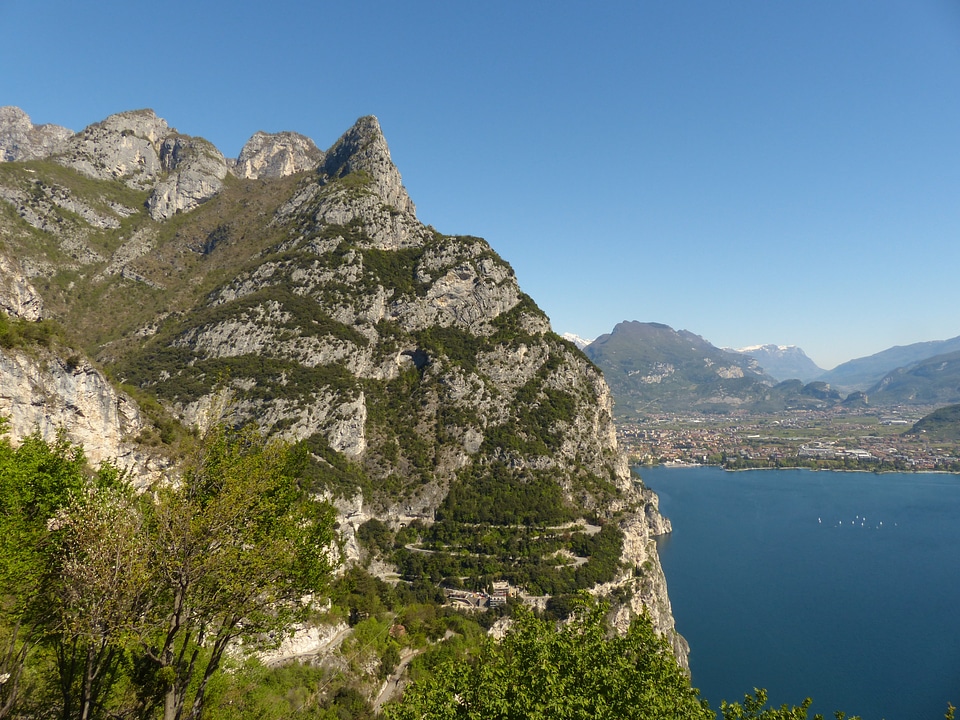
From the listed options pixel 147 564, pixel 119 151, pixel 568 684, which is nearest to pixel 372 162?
pixel 119 151

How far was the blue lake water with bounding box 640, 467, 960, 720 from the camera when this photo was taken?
152 feet

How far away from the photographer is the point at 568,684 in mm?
9648

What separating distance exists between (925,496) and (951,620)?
82087mm

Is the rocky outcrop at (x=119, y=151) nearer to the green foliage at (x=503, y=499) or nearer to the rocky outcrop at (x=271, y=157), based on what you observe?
the rocky outcrop at (x=271, y=157)

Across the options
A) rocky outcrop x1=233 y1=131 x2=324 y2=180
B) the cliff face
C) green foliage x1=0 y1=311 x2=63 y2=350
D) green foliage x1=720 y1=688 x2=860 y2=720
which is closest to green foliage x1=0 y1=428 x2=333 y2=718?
green foliage x1=720 y1=688 x2=860 y2=720

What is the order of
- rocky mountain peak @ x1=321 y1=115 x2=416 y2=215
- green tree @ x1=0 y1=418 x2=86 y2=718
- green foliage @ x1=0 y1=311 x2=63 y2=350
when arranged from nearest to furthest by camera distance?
green tree @ x1=0 y1=418 x2=86 y2=718 < green foliage @ x1=0 y1=311 x2=63 y2=350 < rocky mountain peak @ x1=321 y1=115 x2=416 y2=215

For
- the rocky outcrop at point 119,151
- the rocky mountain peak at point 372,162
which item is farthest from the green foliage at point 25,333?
the rocky outcrop at point 119,151

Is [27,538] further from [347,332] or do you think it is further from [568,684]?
[347,332]

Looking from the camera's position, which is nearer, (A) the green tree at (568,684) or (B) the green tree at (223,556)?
(B) the green tree at (223,556)

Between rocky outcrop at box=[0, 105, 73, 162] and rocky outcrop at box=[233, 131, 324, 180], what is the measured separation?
5682 cm

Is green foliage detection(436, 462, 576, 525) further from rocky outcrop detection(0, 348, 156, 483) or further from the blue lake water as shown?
rocky outcrop detection(0, 348, 156, 483)

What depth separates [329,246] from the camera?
9344 centimetres

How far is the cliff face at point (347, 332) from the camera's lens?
224 feet

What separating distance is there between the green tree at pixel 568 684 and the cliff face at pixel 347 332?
41702 mm
